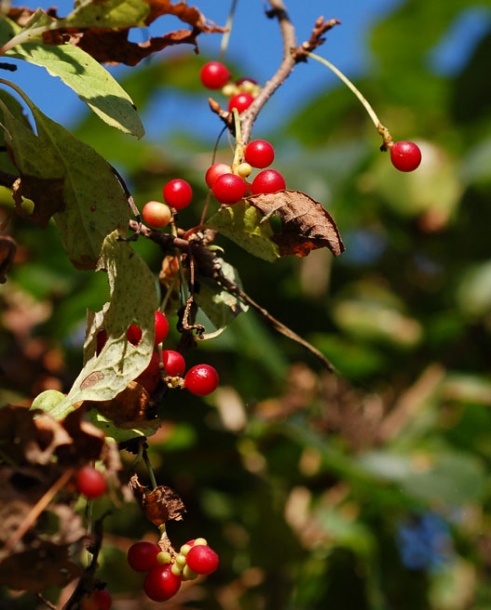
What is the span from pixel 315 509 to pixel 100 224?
139 cm

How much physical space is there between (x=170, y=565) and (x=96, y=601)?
7cm

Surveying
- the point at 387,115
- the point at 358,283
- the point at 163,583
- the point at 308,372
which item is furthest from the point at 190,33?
the point at 387,115

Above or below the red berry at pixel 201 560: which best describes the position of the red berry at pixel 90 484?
above

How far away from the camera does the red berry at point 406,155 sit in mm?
849

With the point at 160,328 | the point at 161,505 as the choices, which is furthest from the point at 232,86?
Result: the point at 161,505

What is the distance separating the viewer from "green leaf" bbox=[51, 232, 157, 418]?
687mm

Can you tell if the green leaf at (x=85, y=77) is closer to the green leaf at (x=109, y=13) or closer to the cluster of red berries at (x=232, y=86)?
the green leaf at (x=109, y=13)

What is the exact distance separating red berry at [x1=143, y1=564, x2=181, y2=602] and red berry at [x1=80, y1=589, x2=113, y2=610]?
0.11ft

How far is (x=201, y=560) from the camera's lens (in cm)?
67

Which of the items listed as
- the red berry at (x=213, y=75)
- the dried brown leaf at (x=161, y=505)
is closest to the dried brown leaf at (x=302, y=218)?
the dried brown leaf at (x=161, y=505)

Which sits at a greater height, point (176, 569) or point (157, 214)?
point (157, 214)

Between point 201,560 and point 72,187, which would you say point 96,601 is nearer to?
point 201,560

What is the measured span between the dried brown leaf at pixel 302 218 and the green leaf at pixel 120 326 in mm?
137

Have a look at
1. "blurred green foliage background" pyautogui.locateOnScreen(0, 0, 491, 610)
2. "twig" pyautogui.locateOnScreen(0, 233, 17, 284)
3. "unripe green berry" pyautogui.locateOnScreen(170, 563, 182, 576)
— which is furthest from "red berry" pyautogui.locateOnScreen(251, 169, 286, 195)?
"blurred green foliage background" pyautogui.locateOnScreen(0, 0, 491, 610)
